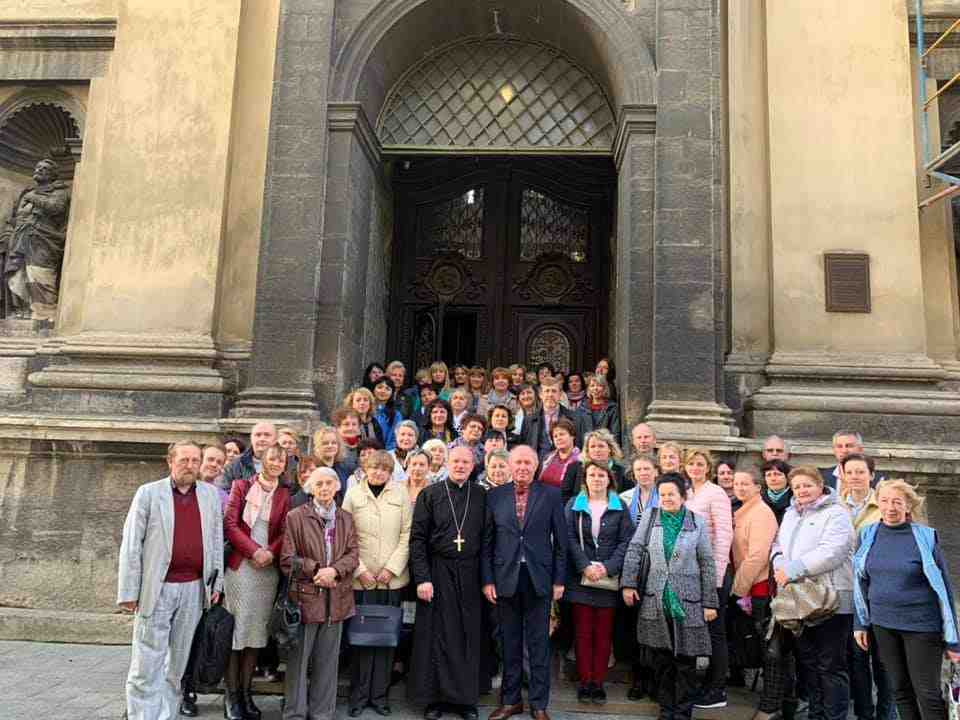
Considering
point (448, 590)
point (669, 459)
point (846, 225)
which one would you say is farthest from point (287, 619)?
point (846, 225)

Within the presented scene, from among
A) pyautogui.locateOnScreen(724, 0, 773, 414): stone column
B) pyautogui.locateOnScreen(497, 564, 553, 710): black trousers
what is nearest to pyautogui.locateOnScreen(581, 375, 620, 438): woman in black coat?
pyautogui.locateOnScreen(724, 0, 773, 414): stone column

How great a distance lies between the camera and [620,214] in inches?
352

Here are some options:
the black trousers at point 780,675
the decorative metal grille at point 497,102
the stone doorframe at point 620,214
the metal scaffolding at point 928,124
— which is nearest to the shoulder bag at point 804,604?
the black trousers at point 780,675

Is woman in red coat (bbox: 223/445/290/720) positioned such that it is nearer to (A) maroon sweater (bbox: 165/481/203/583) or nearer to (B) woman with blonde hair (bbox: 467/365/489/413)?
(A) maroon sweater (bbox: 165/481/203/583)

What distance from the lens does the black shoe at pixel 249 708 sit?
5.19 meters

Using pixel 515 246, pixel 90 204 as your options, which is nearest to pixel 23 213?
pixel 90 204

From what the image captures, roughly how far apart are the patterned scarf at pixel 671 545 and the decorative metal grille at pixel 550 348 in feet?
21.4

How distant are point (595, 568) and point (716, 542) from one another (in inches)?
34.7

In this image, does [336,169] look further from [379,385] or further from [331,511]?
[331,511]

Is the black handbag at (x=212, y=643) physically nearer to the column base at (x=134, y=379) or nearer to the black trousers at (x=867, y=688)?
the column base at (x=134, y=379)

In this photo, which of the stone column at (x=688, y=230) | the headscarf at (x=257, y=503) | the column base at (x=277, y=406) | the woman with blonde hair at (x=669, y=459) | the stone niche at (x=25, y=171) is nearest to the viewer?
the headscarf at (x=257, y=503)

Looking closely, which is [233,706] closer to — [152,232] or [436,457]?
[436,457]

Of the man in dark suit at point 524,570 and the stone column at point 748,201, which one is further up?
the stone column at point 748,201

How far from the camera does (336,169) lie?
866 cm
